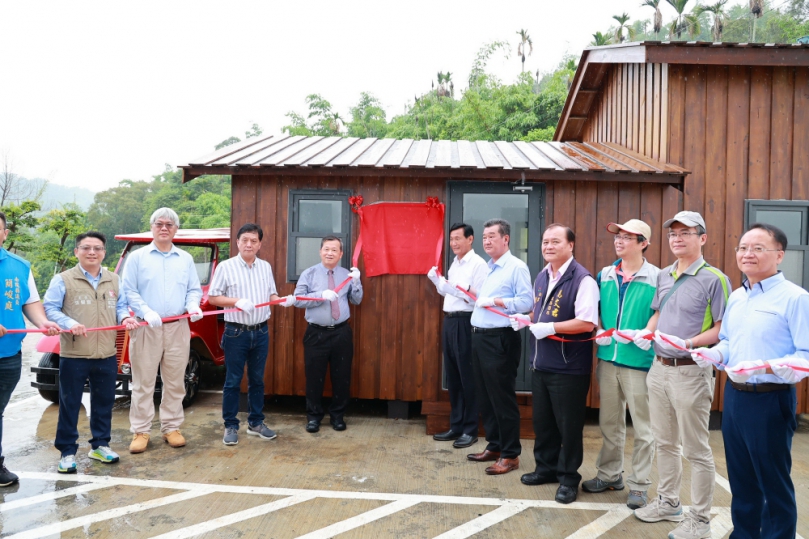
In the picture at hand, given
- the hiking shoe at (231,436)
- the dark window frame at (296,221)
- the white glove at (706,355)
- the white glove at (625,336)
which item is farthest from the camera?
the dark window frame at (296,221)

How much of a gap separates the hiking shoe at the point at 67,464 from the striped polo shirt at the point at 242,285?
1599 mm

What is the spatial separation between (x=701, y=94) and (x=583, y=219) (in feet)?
6.39

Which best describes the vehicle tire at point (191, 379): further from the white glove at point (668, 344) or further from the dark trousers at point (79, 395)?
the white glove at point (668, 344)

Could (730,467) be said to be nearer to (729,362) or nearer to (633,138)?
(729,362)

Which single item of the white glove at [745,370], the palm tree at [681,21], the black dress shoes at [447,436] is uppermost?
the palm tree at [681,21]

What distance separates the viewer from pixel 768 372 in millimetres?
2709

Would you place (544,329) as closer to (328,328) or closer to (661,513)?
(661,513)

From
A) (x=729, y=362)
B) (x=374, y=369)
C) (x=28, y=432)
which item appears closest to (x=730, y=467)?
(x=729, y=362)

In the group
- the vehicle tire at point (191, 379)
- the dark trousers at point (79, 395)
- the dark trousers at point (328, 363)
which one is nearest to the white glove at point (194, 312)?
the dark trousers at point (79, 395)

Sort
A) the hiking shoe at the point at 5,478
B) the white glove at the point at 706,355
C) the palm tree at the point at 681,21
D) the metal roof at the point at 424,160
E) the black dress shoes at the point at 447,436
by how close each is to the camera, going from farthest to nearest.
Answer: the palm tree at the point at 681,21
the metal roof at the point at 424,160
the black dress shoes at the point at 447,436
the hiking shoe at the point at 5,478
the white glove at the point at 706,355

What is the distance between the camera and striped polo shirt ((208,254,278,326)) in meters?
4.96

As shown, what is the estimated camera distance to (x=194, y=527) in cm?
345

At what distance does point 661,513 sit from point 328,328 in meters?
3.20

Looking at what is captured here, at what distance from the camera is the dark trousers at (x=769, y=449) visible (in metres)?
2.72
